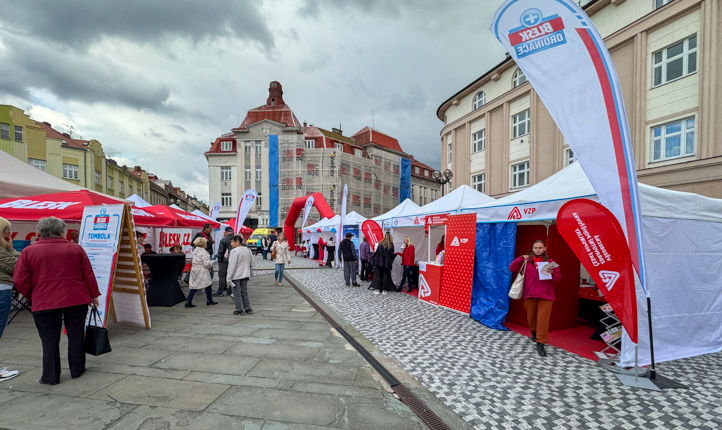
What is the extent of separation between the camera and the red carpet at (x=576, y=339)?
521cm

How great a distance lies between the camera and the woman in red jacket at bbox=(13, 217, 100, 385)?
3.57 m

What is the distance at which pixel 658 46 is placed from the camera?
13.9 meters

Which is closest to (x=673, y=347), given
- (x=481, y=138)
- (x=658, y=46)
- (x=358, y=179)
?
(x=658, y=46)

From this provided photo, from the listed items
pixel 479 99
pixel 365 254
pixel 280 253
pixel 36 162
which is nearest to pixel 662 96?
pixel 479 99

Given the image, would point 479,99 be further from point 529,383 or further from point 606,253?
point 529,383

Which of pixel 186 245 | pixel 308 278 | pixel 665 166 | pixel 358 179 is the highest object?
pixel 358 179

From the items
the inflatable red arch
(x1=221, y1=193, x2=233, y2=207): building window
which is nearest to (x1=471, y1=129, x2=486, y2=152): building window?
the inflatable red arch

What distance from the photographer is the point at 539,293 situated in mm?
4949

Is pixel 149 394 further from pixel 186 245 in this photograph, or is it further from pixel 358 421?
pixel 186 245

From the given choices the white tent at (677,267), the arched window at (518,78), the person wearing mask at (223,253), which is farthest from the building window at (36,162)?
the white tent at (677,267)

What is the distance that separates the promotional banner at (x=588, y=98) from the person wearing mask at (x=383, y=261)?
21.6ft

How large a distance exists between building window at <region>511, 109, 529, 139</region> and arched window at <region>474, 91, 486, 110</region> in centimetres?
351

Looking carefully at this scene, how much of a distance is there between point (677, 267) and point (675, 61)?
44.2 feet

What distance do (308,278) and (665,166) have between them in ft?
48.8
